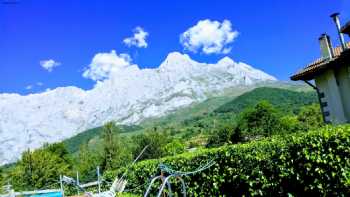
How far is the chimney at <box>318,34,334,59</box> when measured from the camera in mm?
17312

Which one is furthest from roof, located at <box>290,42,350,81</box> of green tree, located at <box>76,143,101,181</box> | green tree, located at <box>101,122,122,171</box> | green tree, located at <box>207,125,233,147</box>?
green tree, located at <box>207,125,233,147</box>

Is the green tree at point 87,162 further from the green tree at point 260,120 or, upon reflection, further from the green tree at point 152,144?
the green tree at point 260,120

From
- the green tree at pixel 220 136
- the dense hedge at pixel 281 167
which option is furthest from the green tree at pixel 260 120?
the dense hedge at pixel 281 167

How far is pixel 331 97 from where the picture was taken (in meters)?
15.9

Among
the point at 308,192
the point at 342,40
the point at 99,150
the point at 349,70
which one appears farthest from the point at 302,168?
the point at 99,150

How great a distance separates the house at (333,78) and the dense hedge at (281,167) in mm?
7170

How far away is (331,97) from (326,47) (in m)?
3.09

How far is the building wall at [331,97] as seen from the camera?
50.5 feet

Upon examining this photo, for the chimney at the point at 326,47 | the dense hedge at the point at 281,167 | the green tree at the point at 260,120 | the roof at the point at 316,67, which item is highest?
the green tree at the point at 260,120

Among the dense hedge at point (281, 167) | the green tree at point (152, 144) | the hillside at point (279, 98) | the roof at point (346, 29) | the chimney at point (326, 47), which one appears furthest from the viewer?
the hillside at point (279, 98)

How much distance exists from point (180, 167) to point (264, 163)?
4.44m

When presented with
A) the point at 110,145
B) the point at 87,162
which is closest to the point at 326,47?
the point at 110,145

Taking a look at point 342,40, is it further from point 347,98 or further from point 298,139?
point 298,139

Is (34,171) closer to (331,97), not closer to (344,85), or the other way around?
(331,97)
